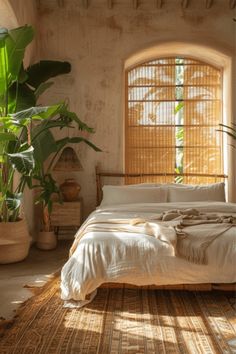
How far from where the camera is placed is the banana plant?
11.6 feet

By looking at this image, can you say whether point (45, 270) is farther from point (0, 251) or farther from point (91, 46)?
point (91, 46)

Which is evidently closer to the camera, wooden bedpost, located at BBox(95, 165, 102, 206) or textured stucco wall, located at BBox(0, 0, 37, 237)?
textured stucco wall, located at BBox(0, 0, 37, 237)

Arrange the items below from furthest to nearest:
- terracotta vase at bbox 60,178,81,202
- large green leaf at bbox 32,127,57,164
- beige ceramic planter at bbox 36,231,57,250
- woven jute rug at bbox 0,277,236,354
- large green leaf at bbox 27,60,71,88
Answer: terracotta vase at bbox 60,178,81,202 → beige ceramic planter at bbox 36,231,57,250 → large green leaf at bbox 27,60,71,88 → large green leaf at bbox 32,127,57,164 → woven jute rug at bbox 0,277,236,354

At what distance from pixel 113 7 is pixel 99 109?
4.69ft

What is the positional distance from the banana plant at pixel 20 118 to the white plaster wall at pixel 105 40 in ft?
3.07

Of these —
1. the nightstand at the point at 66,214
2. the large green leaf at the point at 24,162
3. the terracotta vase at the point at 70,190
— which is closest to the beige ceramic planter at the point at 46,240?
the nightstand at the point at 66,214

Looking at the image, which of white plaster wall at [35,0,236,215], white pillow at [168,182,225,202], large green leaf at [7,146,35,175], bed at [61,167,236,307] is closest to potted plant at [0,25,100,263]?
large green leaf at [7,146,35,175]

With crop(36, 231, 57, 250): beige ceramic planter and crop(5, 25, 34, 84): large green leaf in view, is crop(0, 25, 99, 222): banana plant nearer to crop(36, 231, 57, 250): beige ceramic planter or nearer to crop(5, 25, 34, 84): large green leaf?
crop(5, 25, 34, 84): large green leaf

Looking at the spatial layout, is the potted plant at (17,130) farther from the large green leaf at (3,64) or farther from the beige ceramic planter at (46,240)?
the beige ceramic planter at (46,240)

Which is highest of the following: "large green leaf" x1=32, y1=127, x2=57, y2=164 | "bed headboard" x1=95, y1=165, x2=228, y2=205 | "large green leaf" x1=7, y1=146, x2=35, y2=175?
"large green leaf" x1=32, y1=127, x2=57, y2=164

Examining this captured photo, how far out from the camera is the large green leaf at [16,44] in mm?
3758

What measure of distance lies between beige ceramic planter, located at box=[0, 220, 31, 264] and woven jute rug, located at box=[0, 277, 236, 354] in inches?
38.9

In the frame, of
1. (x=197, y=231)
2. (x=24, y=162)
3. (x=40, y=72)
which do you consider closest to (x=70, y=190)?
(x=40, y=72)

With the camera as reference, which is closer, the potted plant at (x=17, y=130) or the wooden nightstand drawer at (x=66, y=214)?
the potted plant at (x=17, y=130)
